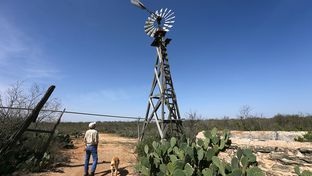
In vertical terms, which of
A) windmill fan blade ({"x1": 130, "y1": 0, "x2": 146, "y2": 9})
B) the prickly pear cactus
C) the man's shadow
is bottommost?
the man's shadow

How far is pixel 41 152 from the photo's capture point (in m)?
7.48

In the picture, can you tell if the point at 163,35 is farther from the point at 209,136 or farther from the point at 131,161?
the point at 209,136

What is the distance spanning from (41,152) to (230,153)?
610 centimetres

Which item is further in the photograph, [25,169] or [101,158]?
[101,158]

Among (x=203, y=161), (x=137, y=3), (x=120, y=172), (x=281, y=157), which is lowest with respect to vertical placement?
(x=120, y=172)

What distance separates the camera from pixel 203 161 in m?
4.18

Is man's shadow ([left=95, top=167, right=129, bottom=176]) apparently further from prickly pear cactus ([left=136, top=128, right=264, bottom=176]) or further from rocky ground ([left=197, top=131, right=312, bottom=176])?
rocky ground ([left=197, top=131, right=312, bottom=176])

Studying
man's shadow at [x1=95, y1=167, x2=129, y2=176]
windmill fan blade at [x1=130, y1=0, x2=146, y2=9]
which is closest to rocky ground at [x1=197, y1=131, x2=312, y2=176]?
man's shadow at [x1=95, y1=167, x2=129, y2=176]

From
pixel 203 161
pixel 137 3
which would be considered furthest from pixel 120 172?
pixel 137 3

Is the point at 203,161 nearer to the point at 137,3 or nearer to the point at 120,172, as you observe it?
the point at 120,172

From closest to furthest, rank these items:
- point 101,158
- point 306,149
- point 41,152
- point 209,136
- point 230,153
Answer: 1. point 306,149
2. point 230,153
3. point 209,136
4. point 41,152
5. point 101,158

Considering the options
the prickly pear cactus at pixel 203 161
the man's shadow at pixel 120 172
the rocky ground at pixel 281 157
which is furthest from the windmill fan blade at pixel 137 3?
the rocky ground at pixel 281 157

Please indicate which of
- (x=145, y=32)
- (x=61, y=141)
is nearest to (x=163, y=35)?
(x=145, y=32)

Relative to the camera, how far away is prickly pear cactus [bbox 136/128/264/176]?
3.36 m
